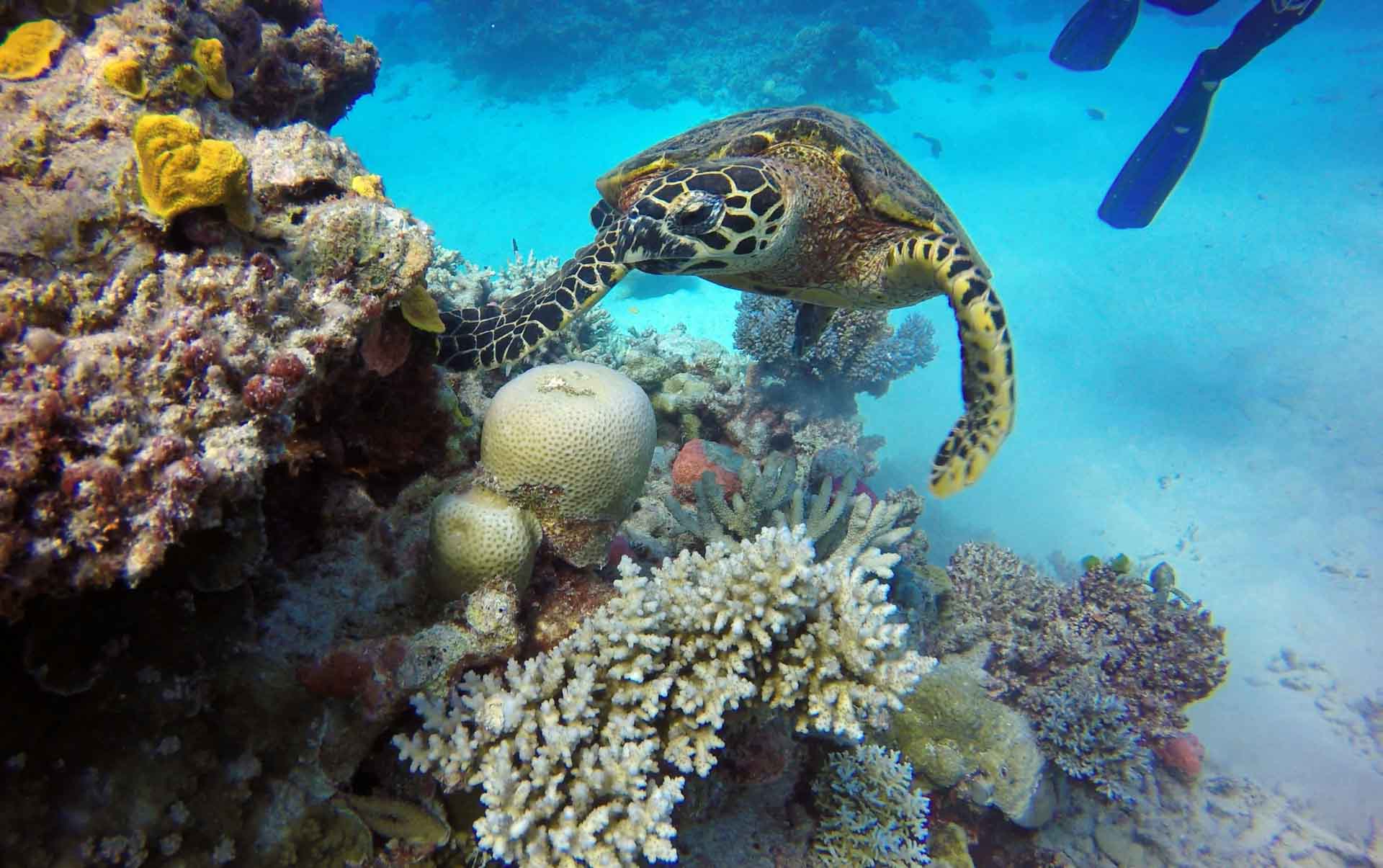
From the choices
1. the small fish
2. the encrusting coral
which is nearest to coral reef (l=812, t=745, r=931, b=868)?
the encrusting coral

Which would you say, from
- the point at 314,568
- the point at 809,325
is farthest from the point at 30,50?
the point at 809,325

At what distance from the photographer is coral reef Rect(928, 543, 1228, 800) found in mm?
5094

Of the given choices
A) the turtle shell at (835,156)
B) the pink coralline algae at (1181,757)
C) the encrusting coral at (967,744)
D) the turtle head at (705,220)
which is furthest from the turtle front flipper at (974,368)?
the pink coralline algae at (1181,757)

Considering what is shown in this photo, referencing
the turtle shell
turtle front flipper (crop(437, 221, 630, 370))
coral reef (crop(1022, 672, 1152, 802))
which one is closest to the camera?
turtle front flipper (crop(437, 221, 630, 370))

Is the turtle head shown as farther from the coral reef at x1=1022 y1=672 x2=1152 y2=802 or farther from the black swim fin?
the black swim fin

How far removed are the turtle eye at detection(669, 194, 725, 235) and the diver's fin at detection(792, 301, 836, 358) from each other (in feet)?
8.12

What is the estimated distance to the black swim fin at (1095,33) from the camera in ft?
35.6

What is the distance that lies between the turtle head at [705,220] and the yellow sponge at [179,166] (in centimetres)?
203

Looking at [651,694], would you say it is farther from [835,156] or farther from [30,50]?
[835,156]

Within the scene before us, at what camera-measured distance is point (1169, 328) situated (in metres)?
14.7

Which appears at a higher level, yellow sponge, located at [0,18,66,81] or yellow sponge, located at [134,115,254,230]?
yellow sponge, located at [0,18,66,81]

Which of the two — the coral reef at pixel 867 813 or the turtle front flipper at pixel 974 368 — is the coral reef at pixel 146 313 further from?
the coral reef at pixel 867 813

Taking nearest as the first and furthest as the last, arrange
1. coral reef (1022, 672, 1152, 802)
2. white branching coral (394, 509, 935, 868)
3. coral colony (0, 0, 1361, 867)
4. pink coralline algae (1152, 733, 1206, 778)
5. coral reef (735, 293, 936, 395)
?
coral colony (0, 0, 1361, 867) < white branching coral (394, 509, 935, 868) < coral reef (1022, 672, 1152, 802) < pink coralline algae (1152, 733, 1206, 778) < coral reef (735, 293, 936, 395)

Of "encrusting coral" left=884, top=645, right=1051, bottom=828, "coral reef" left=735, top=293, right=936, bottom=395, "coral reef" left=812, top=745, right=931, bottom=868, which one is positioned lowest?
"coral reef" left=812, top=745, right=931, bottom=868
